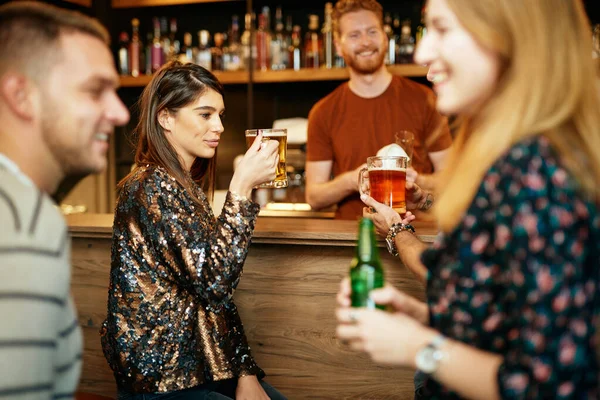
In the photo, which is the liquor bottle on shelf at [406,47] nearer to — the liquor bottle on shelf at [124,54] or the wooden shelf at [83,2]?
the liquor bottle on shelf at [124,54]

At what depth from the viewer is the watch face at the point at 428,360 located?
3.21 ft

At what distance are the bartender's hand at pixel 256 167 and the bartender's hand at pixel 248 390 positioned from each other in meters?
0.51

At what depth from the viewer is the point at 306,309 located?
2.31 m

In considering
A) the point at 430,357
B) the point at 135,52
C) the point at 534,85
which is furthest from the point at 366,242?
the point at 135,52

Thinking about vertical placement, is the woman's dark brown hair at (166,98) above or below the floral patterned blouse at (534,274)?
above

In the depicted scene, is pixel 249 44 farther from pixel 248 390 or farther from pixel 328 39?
pixel 248 390

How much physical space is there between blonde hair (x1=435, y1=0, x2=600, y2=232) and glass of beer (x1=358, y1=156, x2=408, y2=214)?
923 millimetres

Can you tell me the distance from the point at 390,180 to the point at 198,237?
0.56 meters

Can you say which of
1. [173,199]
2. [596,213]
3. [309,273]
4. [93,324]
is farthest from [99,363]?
[596,213]

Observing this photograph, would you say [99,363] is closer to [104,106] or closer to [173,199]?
[173,199]

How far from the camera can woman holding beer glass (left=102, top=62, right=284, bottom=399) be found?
1.70m

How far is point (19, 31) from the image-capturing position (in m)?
1.07

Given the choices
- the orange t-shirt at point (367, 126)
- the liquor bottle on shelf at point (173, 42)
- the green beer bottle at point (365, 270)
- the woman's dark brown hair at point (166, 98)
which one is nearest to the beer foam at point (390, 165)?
the woman's dark brown hair at point (166, 98)

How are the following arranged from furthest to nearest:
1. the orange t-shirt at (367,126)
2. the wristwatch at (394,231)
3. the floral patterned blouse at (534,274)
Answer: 1. the orange t-shirt at (367,126)
2. the wristwatch at (394,231)
3. the floral patterned blouse at (534,274)
